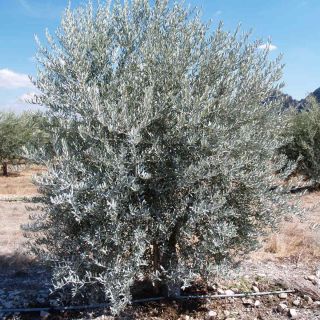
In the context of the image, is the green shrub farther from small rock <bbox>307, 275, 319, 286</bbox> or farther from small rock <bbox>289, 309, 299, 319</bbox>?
small rock <bbox>289, 309, 299, 319</bbox>

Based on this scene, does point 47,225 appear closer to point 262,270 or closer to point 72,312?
point 72,312

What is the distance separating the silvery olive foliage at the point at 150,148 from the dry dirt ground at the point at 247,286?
0.53 metres

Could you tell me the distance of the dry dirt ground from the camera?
5.47 meters

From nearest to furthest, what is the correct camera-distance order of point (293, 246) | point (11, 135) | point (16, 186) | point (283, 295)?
1. point (283, 295)
2. point (293, 246)
3. point (16, 186)
4. point (11, 135)

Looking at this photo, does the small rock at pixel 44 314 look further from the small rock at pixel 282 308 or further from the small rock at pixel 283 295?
the small rock at pixel 283 295

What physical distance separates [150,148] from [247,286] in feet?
9.17

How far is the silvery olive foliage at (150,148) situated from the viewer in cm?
446

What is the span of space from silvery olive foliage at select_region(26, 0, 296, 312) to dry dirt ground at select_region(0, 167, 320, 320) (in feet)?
1.73

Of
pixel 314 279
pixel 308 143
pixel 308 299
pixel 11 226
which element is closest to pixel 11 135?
pixel 11 226

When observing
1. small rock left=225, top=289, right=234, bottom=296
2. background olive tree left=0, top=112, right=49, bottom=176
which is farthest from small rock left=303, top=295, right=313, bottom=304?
background olive tree left=0, top=112, right=49, bottom=176

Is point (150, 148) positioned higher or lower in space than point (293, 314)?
higher

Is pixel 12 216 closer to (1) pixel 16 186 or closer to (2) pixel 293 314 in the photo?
(2) pixel 293 314

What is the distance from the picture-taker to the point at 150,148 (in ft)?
15.0

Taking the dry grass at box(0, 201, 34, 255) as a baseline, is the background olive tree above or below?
above
